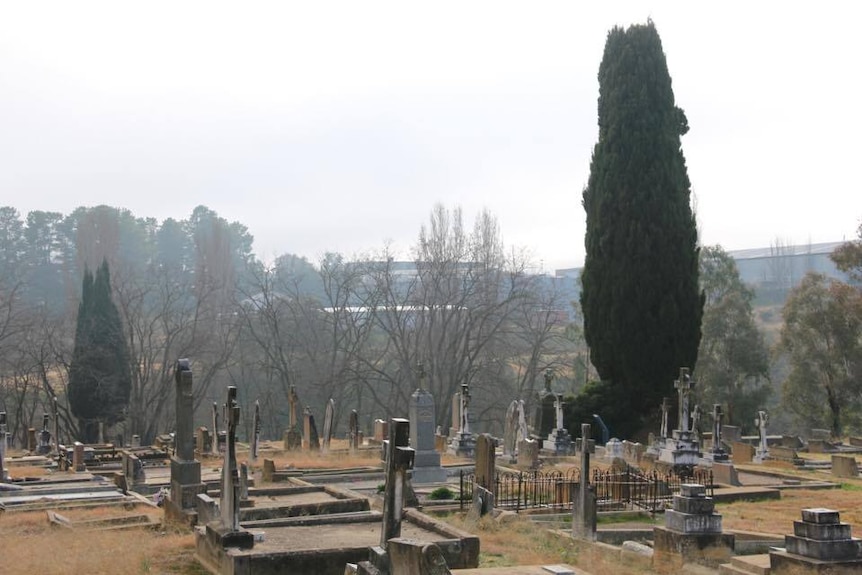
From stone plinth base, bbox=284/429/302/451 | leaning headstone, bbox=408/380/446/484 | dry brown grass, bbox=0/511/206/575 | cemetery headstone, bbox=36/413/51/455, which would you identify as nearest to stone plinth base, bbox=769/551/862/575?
dry brown grass, bbox=0/511/206/575

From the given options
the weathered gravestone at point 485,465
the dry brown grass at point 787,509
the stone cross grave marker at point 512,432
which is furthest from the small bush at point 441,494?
the stone cross grave marker at point 512,432

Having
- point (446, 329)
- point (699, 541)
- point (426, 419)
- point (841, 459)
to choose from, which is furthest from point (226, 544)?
point (446, 329)

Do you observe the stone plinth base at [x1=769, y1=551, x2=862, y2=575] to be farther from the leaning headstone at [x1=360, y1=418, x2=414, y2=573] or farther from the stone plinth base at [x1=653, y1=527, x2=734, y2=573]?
the leaning headstone at [x1=360, y1=418, x2=414, y2=573]

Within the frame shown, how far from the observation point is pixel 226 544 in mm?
10055

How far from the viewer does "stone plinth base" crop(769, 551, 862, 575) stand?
9.57 m

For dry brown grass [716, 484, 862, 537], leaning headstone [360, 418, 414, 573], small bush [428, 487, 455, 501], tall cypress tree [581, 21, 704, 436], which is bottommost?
dry brown grass [716, 484, 862, 537]

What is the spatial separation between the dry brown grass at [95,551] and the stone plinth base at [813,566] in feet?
20.9

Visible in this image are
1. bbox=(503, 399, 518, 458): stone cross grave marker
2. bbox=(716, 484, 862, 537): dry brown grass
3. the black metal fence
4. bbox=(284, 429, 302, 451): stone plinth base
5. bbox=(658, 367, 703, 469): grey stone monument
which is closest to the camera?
bbox=(716, 484, 862, 537): dry brown grass

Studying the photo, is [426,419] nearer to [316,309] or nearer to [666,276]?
[666,276]

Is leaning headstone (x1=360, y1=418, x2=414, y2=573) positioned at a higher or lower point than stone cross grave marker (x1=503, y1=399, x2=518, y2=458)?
higher

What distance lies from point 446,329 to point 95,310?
16.5m

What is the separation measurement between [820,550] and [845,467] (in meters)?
14.2

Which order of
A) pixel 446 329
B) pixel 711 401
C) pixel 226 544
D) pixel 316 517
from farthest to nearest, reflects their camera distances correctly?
pixel 446 329
pixel 711 401
pixel 316 517
pixel 226 544

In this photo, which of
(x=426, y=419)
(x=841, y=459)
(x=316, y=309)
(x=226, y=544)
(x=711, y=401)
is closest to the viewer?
(x=226, y=544)
